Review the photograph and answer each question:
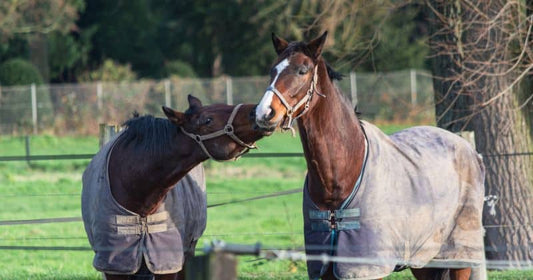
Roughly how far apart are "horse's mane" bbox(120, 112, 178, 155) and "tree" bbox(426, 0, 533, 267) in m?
4.20

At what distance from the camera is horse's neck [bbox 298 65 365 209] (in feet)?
18.7

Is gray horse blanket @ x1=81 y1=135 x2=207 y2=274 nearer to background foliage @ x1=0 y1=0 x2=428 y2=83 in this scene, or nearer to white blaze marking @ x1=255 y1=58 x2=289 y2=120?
white blaze marking @ x1=255 y1=58 x2=289 y2=120

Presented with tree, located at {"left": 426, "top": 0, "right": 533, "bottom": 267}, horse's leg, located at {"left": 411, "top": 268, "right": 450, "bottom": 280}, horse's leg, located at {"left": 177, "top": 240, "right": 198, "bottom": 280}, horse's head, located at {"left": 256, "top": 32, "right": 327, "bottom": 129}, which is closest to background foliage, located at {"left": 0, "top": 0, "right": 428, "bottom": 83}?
tree, located at {"left": 426, "top": 0, "right": 533, "bottom": 267}

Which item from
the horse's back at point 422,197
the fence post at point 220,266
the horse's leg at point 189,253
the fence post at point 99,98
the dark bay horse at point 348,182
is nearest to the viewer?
the fence post at point 220,266

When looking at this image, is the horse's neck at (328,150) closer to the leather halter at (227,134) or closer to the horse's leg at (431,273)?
the leather halter at (227,134)

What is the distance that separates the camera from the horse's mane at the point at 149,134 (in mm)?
6016

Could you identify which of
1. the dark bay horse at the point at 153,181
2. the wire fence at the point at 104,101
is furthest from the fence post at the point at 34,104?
the dark bay horse at the point at 153,181

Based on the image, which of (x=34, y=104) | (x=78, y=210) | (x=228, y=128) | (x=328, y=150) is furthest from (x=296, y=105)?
(x=34, y=104)

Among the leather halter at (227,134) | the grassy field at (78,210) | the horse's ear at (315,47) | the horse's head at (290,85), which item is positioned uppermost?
the horse's ear at (315,47)

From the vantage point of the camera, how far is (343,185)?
5746mm

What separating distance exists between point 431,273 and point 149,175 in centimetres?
227

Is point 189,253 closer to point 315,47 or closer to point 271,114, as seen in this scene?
point 271,114

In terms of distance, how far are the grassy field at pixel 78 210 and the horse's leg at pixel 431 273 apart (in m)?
1.77

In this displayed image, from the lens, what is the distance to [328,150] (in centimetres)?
573
